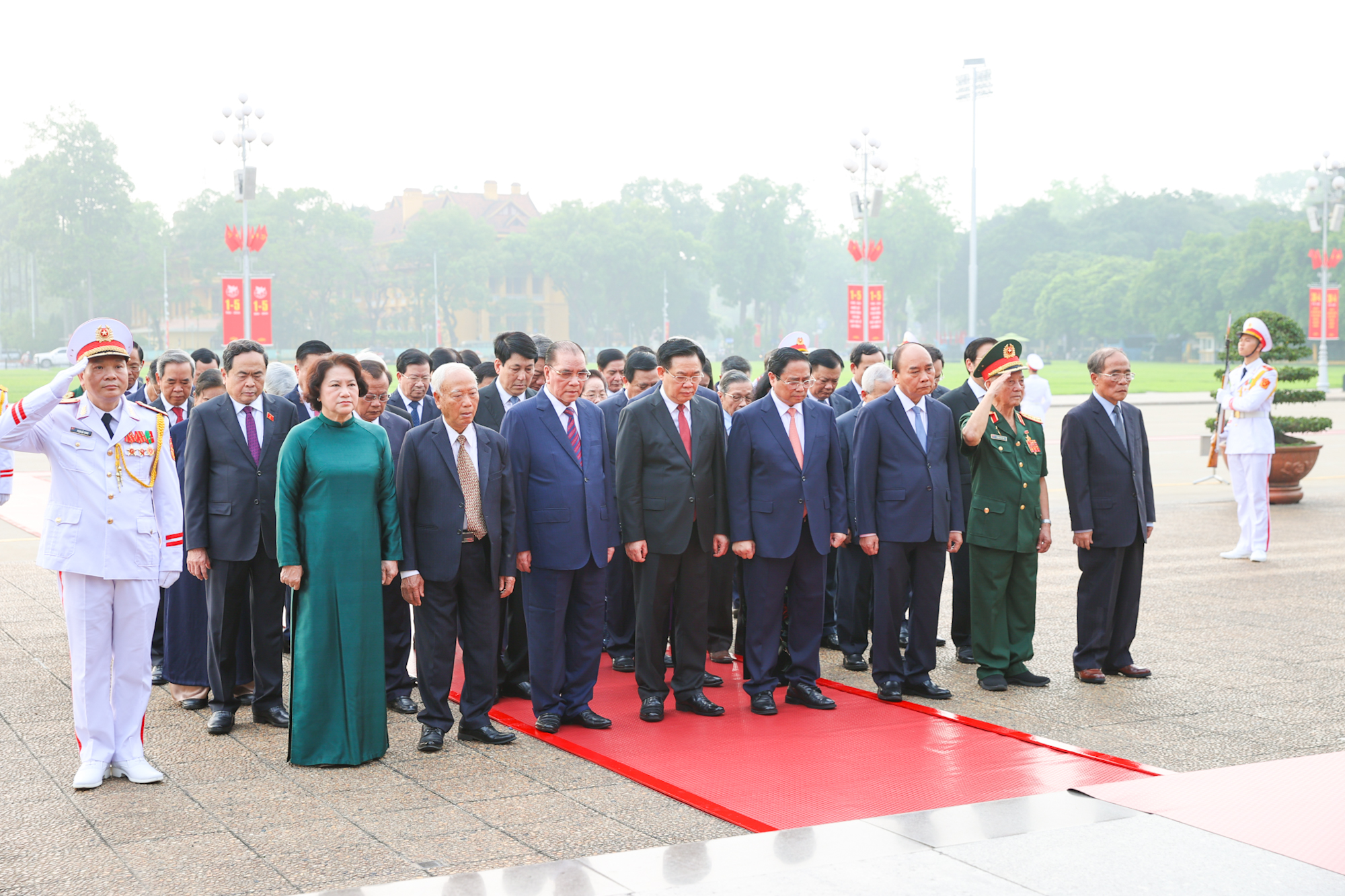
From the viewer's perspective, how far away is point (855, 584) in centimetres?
760

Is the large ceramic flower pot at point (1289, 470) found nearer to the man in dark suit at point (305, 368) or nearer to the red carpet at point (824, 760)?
the red carpet at point (824, 760)

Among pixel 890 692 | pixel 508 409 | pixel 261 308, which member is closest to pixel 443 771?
pixel 508 409

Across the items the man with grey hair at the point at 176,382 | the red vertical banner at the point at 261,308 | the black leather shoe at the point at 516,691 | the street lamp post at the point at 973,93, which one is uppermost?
the street lamp post at the point at 973,93

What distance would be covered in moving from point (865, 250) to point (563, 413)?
31.6 metres

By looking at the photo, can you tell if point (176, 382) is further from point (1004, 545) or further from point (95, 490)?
point (1004, 545)

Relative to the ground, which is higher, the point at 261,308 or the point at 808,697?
the point at 261,308

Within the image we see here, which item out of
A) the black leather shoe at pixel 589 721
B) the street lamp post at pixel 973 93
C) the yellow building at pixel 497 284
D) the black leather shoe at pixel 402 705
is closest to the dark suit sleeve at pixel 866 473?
the black leather shoe at pixel 589 721

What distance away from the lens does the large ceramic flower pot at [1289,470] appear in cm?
1446

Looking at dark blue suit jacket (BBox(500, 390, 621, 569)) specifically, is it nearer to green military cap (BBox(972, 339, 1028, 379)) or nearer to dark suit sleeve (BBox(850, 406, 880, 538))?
dark suit sleeve (BBox(850, 406, 880, 538))

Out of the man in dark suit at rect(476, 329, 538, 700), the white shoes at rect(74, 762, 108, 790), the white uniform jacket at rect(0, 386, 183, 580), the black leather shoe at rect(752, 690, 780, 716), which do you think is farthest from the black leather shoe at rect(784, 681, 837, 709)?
the white shoes at rect(74, 762, 108, 790)

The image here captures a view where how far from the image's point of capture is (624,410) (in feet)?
20.3

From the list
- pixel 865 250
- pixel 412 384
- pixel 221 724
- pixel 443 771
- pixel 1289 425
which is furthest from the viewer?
pixel 865 250

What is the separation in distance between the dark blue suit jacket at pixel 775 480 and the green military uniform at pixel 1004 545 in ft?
3.40

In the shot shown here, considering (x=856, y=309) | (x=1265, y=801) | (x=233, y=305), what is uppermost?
(x=856, y=309)
